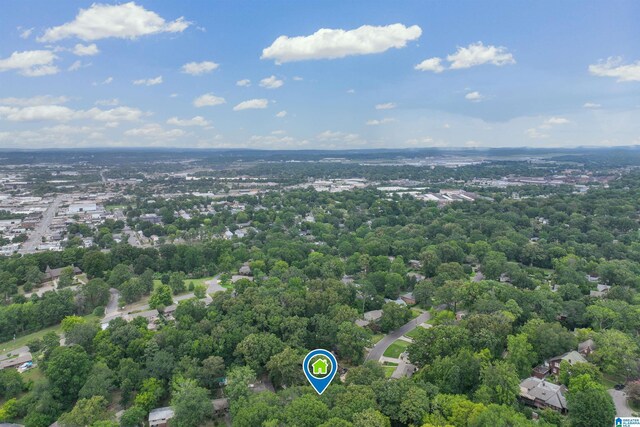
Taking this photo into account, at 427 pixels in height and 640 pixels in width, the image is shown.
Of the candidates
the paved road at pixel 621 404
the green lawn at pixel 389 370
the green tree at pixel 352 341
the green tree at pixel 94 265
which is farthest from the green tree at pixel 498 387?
the green tree at pixel 94 265

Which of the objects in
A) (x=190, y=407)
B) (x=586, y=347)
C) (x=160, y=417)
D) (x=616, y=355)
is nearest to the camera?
(x=190, y=407)

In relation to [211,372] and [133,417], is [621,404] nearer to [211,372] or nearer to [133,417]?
[211,372]

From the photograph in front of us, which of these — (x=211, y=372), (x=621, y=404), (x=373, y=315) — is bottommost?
(x=621, y=404)

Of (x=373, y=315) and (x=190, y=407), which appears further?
(x=373, y=315)

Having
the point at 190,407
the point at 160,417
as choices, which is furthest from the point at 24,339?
the point at 190,407

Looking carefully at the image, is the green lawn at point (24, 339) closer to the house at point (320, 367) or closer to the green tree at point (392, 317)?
the house at point (320, 367)
